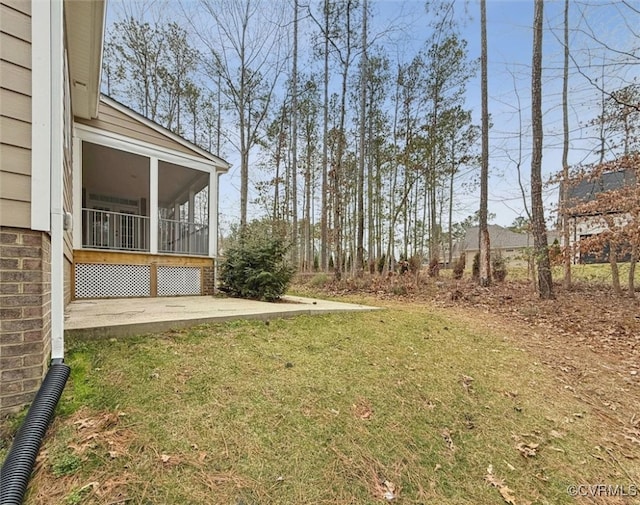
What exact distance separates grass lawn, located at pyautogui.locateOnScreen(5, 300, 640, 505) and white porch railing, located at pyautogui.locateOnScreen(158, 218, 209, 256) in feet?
15.4

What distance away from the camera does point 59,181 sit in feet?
6.57

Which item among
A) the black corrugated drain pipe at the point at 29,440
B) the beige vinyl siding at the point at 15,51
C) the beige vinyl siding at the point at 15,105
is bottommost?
the black corrugated drain pipe at the point at 29,440

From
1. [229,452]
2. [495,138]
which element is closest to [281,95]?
[495,138]

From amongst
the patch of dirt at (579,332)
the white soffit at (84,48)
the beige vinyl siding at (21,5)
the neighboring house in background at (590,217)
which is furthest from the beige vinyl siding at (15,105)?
the neighboring house in background at (590,217)

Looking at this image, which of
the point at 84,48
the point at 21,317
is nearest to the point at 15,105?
the point at 21,317

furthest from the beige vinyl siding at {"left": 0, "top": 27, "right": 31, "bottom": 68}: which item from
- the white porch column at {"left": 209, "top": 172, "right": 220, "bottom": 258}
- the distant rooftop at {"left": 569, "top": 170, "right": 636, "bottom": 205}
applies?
the distant rooftop at {"left": 569, "top": 170, "right": 636, "bottom": 205}

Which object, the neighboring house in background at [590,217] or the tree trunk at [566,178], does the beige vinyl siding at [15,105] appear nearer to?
the neighboring house in background at [590,217]

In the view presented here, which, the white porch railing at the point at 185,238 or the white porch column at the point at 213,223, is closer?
the white porch column at the point at 213,223

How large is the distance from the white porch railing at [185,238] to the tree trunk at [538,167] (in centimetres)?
751

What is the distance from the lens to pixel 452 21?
1002cm

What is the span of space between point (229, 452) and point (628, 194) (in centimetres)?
715

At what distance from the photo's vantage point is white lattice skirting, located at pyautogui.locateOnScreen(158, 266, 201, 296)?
6707 millimetres

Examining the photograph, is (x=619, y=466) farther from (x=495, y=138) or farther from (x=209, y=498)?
(x=495, y=138)

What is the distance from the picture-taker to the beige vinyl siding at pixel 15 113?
178 centimetres
